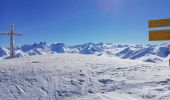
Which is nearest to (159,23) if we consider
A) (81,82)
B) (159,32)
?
(159,32)

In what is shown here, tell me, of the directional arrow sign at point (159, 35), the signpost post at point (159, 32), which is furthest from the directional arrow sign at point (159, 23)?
the directional arrow sign at point (159, 35)

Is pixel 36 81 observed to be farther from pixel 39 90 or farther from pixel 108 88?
pixel 108 88

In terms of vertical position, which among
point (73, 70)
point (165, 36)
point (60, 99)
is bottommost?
point (60, 99)

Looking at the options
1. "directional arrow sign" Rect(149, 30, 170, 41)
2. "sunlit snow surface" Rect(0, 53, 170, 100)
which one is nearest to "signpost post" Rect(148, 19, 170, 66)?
"directional arrow sign" Rect(149, 30, 170, 41)

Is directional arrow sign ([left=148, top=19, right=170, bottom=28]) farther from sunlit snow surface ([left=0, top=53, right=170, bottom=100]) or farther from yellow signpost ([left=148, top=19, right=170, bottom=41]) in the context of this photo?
sunlit snow surface ([left=0, top=53, right=170, bottom=100])

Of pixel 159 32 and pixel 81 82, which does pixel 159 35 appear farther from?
pixel 81 82

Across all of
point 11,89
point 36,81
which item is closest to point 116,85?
point 36,81
